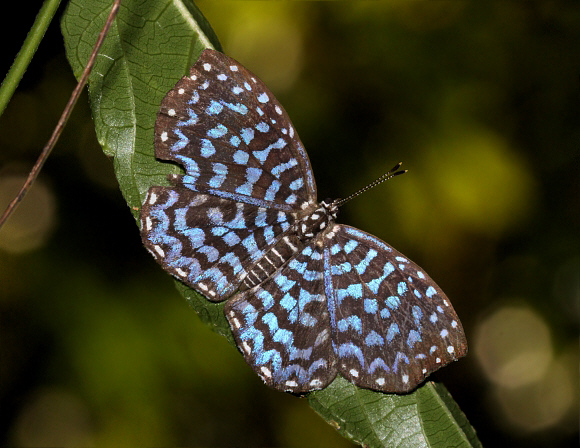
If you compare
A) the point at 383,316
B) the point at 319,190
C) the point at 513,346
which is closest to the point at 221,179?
the point at 383,316

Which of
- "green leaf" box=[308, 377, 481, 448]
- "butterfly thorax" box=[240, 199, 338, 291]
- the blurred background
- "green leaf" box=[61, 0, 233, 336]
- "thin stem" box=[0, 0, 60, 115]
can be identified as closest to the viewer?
"thin stem" box=[0, 0, 60, 115]

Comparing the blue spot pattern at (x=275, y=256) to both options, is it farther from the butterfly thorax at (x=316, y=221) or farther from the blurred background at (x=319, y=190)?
the blurred background at (x=319, y=190)

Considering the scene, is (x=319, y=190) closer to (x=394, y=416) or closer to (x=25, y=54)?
(x=394, y=416)

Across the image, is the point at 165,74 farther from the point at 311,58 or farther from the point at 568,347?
the point at 568,347

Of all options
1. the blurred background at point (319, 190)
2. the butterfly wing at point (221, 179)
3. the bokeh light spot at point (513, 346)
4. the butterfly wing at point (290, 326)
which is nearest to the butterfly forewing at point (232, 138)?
the butterfly wing at point (221, 179)

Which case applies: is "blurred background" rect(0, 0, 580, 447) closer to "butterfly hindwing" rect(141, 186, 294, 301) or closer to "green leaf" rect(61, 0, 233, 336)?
"butterfly hindwing" rect(141, 186, 294, 301)

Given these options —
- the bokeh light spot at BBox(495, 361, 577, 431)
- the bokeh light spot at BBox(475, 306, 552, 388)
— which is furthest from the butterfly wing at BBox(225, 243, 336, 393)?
the bokeh light spot at BBox(495, 361, 577, 431)

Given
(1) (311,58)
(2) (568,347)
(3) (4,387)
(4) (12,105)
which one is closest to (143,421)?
(3) (4,387)
